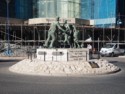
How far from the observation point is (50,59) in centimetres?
2572

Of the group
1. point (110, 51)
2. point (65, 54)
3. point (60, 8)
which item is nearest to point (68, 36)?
point (65, 54)

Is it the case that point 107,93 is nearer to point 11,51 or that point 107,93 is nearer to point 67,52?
point 67,52

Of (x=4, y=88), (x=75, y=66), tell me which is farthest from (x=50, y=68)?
(x=4, y=88)

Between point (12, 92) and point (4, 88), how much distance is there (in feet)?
4.42

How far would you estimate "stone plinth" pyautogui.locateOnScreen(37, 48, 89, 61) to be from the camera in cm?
2533

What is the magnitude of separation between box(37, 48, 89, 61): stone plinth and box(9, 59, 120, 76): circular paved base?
3.40 feet

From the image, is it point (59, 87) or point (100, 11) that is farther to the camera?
point (100, 11)

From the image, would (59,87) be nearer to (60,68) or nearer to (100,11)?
(60,68)

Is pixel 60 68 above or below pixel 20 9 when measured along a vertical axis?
below

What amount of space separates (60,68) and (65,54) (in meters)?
2.43

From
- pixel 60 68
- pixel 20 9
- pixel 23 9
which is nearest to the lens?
pixel 60 68

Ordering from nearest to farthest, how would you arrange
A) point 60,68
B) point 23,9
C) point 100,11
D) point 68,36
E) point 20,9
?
point 60,68, point 68,36, point 100,11, point 20,9, point 23,9

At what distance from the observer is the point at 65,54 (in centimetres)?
2533

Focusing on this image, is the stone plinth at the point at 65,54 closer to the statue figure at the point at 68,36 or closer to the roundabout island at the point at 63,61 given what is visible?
the roundabout island at the point at 63,61
